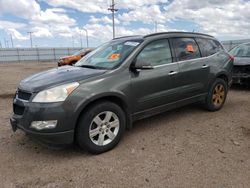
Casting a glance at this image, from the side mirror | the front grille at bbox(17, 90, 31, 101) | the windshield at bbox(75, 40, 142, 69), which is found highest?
the windshield at bbox(75, 40, 142, 69)

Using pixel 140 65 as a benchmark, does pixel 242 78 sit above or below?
below

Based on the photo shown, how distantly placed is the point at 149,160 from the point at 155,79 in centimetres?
141

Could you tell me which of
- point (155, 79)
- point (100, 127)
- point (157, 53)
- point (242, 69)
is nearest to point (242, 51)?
point (242, 69)

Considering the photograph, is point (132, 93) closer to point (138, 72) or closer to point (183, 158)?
point (138, 72)

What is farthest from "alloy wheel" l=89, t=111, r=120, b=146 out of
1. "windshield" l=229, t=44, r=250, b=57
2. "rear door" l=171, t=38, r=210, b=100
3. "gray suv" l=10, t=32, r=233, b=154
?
"windshield" l=229, t=44, r=250, b=57

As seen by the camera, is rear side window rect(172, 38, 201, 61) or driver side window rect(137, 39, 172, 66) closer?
driver side window rect(137, 39, 172, 66)

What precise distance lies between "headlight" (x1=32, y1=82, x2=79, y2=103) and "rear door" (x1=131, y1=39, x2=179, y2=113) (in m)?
1.08

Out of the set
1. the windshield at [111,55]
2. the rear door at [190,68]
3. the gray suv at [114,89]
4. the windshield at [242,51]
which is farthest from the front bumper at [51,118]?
the windshield at [242,51]

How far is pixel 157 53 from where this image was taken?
4.17 meters

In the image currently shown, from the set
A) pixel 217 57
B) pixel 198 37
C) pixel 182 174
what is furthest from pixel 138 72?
pixel 217 57

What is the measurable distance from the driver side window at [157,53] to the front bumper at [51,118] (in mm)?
1538

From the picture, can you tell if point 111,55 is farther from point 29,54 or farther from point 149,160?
point 29,54

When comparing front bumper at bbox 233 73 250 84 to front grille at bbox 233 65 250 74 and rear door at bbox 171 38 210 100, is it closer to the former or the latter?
front grille at bbox 233 65 250 74

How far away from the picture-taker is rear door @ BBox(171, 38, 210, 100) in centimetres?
447
